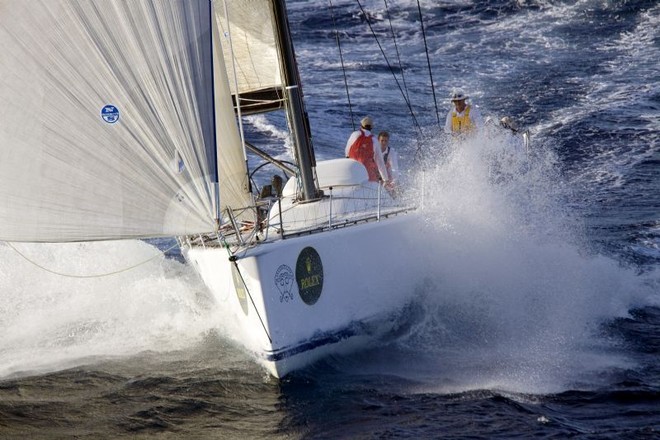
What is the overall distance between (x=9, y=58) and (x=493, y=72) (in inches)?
570

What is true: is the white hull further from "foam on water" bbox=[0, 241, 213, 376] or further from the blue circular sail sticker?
the blue circular sail sticker

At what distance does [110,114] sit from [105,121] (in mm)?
60

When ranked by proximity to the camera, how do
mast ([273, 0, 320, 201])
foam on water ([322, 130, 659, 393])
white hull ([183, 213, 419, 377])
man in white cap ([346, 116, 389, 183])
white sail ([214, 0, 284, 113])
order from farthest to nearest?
white sail ([214, 0, 284, 113]), man in white cap ([346, 116, 389, 183]), mast ([273, 0, 320, 201]), white hull ([183, 213, 419, 377]), foam on water ([322, 130, 659, 393])

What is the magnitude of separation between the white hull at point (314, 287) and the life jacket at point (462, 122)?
9.95 feet

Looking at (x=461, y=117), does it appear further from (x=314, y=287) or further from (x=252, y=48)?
(x=314, y=287)

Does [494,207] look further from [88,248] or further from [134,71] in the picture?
[88,248]

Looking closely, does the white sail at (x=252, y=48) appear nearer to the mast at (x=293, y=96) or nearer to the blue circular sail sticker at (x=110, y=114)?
the mast at (x=293, y=96)

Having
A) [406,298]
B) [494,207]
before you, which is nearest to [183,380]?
[406,298]

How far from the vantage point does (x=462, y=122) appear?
12.6 meters

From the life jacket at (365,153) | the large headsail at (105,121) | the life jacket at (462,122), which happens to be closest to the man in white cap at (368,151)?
the life jacket at (365,153)

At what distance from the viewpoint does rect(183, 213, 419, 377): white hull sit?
27.1 ft

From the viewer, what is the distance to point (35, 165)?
738cm

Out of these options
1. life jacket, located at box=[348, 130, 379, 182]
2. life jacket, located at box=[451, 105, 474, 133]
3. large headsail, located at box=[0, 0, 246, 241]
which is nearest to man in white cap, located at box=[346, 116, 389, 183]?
life jacket, located at box=[348, 130, 379, 182]

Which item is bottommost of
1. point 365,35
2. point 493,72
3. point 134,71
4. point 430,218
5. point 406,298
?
point 406,298
